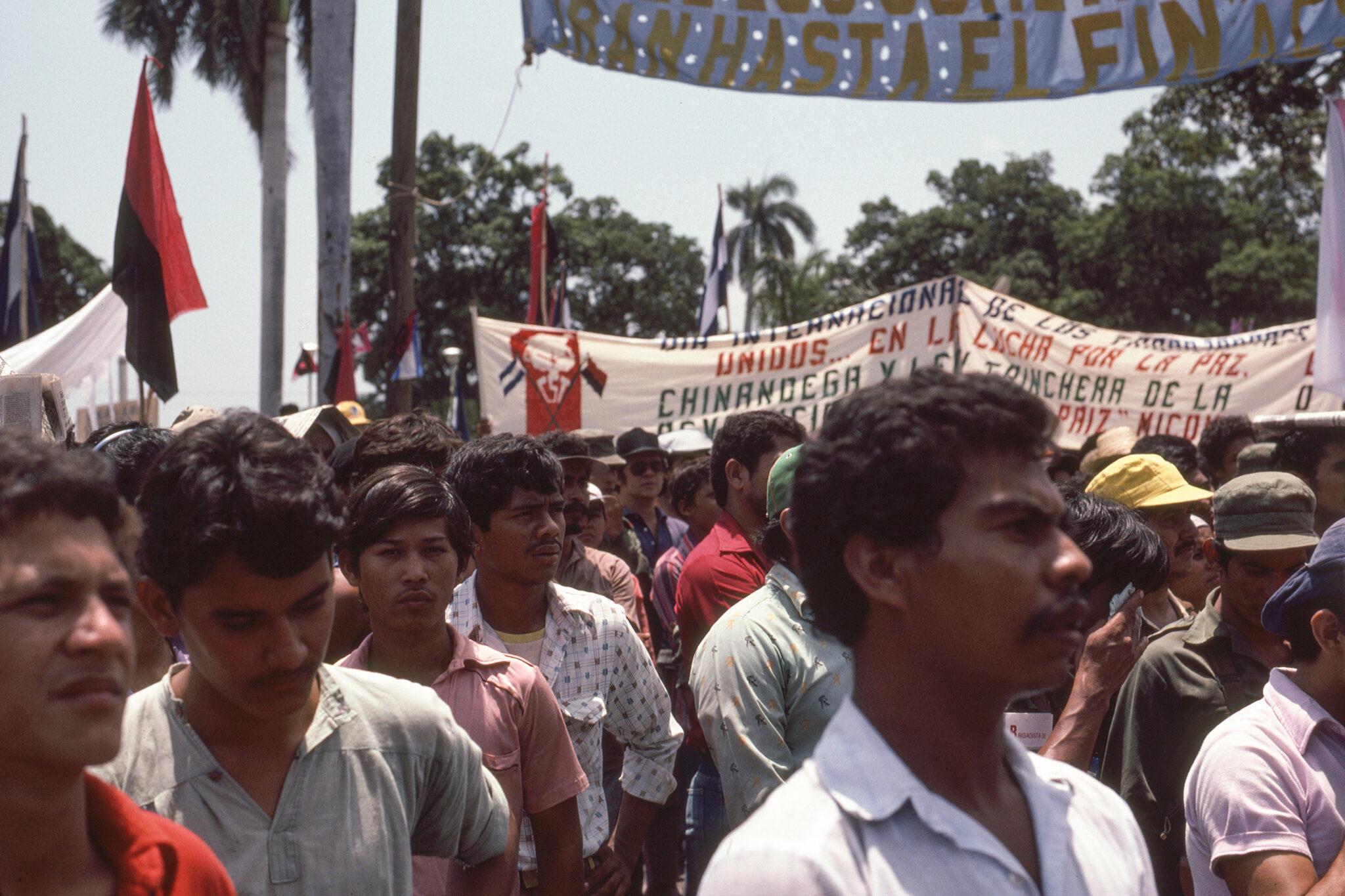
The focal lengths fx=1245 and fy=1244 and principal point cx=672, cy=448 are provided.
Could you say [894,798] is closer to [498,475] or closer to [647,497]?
[498,475]

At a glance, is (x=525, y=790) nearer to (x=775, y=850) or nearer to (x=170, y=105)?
(x=775, y=850)

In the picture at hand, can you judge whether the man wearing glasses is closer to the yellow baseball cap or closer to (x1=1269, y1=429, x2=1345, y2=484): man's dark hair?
(x1=1269, y1=429, x2=1345, y2=484): man's dark hair

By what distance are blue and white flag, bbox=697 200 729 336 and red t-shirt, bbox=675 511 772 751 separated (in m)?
8.37

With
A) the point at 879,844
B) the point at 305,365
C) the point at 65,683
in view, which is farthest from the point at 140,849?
the point at 305,365

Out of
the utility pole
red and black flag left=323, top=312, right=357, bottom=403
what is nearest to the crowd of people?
red and black flag left=323, top=312, right=357, bottom=403

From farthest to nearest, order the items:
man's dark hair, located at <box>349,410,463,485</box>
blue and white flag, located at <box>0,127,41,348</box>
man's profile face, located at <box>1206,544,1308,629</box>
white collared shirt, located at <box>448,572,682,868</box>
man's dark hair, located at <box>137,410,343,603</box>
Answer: blue and white flag, located at <box>0,127,41,348</box> < man's dark hair, located at <box>349,410,463,485</box> < white collared shirt, located at <box>448,572,682,868</box> < man's profile face, located at <box>1206,544,1308,629</box> < man's dark hair, located at <box>137,410,343,603</box>

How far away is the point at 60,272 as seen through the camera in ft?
137

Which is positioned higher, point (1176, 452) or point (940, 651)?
point (940, 651)

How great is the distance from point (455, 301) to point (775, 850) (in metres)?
41.2

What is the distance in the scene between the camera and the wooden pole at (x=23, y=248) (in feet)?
37.4

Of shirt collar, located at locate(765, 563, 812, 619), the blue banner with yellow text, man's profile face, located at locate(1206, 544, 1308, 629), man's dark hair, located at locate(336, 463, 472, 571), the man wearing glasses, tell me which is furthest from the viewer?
the man wearing glasses

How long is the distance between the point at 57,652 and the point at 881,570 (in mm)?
914

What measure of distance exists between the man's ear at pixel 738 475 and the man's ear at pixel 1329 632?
186cm

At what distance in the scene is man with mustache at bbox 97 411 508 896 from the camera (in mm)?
1824
